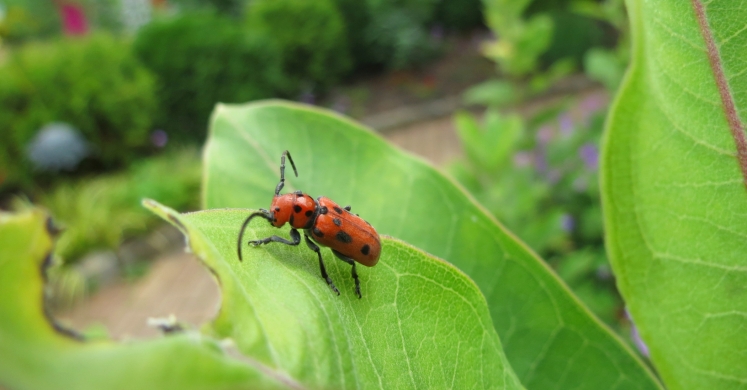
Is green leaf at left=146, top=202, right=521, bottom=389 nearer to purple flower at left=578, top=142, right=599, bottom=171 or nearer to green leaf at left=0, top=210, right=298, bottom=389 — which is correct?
green leaf at left=0, top=210, right=298, bottom=389

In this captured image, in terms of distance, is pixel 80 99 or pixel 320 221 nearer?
pixel 320 221

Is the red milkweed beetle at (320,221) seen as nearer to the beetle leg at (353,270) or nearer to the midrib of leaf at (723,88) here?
the beetle leg at (353,270)

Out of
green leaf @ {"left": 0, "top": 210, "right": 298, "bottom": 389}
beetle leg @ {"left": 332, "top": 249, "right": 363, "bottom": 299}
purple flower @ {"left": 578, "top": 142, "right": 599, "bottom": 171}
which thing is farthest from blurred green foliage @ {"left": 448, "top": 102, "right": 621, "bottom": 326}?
green leaf @ {"left": 0, "top": 210, "right": 298, "bottom": 389}

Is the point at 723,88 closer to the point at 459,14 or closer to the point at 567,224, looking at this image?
the point at 567,224

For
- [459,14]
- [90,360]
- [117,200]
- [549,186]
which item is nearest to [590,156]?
[549,186]

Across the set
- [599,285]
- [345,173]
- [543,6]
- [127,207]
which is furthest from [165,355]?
[543,6]
